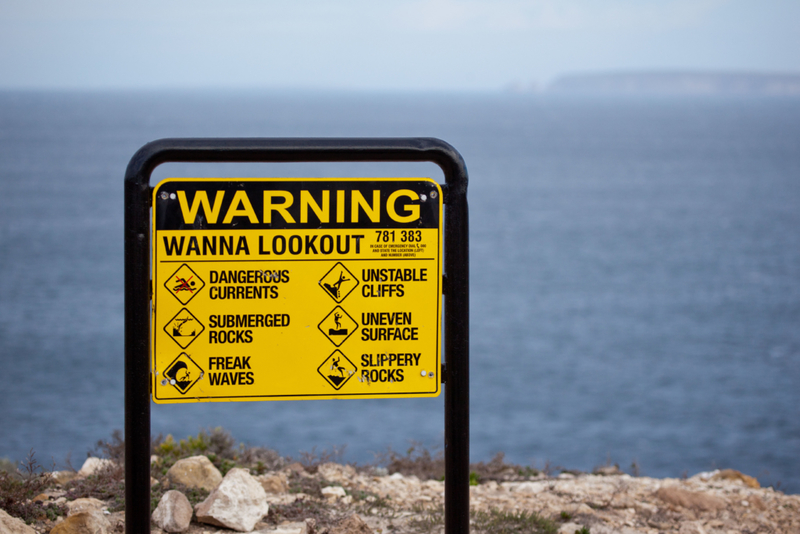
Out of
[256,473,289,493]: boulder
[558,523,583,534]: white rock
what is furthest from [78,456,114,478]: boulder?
[558,523,583,534]: white rock

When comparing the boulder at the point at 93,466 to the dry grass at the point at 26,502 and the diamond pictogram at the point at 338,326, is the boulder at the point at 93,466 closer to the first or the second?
the dry grass at the point at 26,502

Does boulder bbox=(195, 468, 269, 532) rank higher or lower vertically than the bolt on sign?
lower

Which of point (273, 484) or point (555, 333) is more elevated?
point (555, 333)

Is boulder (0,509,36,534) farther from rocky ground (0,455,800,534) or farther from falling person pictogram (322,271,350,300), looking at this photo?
falling person pictogram (322,271,350,300)

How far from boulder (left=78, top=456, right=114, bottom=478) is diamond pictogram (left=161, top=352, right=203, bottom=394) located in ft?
6.57

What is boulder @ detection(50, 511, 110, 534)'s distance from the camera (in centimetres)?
377

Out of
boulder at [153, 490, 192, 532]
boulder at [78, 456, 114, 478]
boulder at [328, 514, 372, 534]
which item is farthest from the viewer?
boulder at [78, 456, 114, 478]

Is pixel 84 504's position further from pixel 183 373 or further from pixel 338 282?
pixel 338 282

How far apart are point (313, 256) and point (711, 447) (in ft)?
123

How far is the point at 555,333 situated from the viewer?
178ft

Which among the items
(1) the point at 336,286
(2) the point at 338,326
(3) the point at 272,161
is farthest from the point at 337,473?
(3) the point at 272,161

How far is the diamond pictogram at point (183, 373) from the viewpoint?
3322 millimetres

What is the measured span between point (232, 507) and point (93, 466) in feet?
5.00

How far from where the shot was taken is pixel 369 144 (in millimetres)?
3283
